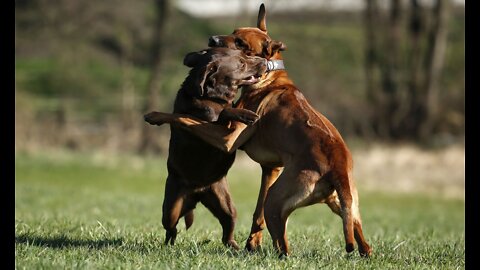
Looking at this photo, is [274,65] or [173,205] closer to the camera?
[173,205]

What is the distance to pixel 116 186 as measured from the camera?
72.0ft

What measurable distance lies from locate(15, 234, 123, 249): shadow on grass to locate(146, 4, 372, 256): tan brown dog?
1132 millimetres

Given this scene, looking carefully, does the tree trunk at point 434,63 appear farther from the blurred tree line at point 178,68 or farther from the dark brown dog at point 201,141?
the dark brown dog at point 201,141

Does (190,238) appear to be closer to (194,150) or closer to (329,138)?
(194,150)

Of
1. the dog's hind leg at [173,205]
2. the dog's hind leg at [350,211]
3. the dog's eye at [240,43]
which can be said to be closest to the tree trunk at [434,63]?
the dog's eye at [240,43]

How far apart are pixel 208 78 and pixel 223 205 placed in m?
1.10

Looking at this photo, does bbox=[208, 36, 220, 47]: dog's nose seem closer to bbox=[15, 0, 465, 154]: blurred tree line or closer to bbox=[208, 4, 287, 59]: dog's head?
bbox=[208, 4, 287, 59]: dog's head

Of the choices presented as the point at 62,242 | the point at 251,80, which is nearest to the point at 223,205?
the point at 251,80

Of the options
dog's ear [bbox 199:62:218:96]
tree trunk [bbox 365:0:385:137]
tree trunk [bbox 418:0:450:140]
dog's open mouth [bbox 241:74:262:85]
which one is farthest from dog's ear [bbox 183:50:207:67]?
tree trunk [bbox 365:0:385:137]

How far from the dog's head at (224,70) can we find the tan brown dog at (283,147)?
14 centimetres

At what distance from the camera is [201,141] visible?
6742 mm

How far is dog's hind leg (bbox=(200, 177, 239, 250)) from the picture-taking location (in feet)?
22.7

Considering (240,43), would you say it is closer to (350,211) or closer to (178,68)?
(350,211)

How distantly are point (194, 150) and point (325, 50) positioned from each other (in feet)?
98.9
